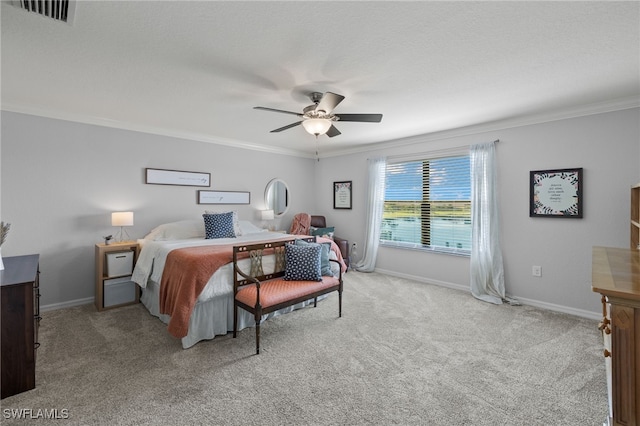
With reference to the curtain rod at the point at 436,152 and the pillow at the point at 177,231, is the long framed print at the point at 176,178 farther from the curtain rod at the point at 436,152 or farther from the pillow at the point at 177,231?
the curtain rod at the point at 436,152

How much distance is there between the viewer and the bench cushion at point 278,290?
8.56 ft

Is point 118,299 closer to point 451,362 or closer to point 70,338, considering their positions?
point 70,338

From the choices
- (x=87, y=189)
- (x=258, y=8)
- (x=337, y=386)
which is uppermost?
(x=258, y=8)

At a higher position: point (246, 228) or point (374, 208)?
point (374, 208)

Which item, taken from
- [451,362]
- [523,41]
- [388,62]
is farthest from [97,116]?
[451,362]

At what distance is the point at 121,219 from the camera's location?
3.62 metres

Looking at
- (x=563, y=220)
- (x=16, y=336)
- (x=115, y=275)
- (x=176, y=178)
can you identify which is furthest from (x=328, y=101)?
(x=115, y=275)

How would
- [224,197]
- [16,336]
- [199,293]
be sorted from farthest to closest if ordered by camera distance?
[224,197] → [199,293] → [16,336]

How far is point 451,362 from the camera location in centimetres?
235

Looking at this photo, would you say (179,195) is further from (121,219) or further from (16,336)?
(16,336)

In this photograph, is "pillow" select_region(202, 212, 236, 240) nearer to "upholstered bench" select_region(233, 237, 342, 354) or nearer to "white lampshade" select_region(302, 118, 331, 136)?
"upholstered bench" select_region(233, 237, 342, 354)

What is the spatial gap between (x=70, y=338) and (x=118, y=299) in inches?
34.2

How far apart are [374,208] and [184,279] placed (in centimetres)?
353

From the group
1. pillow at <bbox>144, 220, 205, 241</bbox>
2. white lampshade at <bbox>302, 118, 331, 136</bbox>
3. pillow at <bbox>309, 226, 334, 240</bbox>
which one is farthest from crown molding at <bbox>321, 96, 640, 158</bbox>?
pillow at <bbox>144, 220, 205, 241</bbox>
